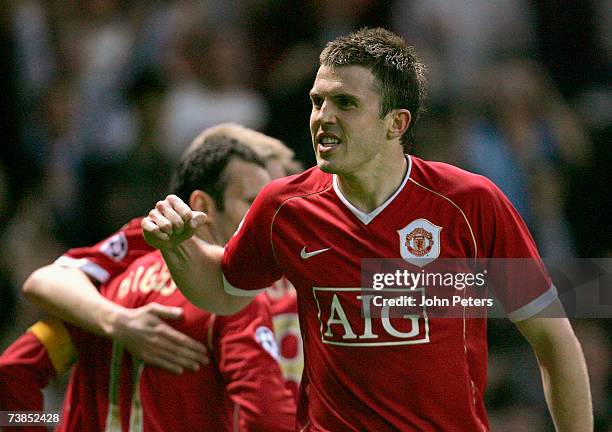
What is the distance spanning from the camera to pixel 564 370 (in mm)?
3041

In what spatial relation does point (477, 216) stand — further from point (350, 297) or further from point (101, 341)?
point (101, 341)

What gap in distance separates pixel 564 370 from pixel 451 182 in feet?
2.20

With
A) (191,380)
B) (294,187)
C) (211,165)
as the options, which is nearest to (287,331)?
(211,165)

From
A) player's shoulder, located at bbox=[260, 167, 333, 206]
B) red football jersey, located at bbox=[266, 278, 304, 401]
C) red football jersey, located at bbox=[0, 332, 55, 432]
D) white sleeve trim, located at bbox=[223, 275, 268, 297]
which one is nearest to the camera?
player's shoulder, located at bbox=[260, 167, 333, 206]

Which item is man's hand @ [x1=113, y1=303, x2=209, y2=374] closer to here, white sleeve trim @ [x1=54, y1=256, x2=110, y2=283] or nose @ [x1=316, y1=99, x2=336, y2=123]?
white sleeve trim @ [x1=54, y1=256, x2=110, y2=283]

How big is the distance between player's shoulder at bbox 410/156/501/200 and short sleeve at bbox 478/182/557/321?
1 cm

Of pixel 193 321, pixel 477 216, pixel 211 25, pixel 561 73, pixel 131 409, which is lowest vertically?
pixel 131 409

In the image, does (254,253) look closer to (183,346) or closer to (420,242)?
(183,346)

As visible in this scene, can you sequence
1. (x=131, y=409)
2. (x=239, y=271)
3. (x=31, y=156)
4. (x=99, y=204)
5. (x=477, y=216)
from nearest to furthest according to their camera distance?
(x=477, y=216), (x=239, y=271), (x=131, y=409), (x=99, y=204), (x=31, y=156)

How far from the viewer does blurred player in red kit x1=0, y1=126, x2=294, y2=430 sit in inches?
134

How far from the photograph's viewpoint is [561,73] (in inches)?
280

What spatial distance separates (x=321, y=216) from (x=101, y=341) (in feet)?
3.57

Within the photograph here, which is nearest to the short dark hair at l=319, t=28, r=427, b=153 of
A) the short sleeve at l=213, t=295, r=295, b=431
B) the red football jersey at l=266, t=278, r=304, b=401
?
the short sleeve at l=213, t=295, r=295, b=431

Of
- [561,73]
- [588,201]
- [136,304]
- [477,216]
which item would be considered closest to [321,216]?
[477,216]
